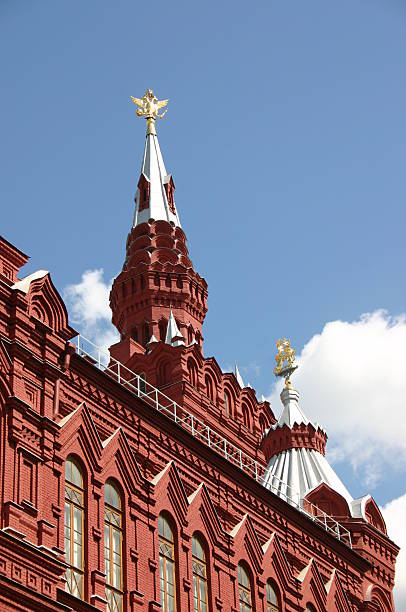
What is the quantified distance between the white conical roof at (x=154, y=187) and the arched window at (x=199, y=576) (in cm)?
3275

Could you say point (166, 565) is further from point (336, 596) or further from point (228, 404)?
point (228, 404)

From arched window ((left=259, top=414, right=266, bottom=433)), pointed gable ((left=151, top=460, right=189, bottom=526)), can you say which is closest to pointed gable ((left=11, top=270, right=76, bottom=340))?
pointed gable ((left=151, top=460, right=189, bottom=526))

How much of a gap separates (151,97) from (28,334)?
43.0 m

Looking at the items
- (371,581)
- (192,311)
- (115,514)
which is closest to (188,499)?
(115,514)

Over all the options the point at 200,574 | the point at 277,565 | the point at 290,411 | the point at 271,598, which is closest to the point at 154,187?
the point at 290,411

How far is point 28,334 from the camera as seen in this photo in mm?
28266

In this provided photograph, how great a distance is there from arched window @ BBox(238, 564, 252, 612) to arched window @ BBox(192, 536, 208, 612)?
164 cm

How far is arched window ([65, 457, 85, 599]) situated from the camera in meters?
26.7

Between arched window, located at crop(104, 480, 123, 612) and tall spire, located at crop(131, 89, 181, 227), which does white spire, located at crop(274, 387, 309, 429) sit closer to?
tall spire, located at crop(131, 89, 181, 227)

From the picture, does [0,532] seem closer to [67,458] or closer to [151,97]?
[67,458]

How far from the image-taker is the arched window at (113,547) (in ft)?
91.8

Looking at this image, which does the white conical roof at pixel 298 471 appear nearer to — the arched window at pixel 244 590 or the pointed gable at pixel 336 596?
the pointed gable at pixel 336 596

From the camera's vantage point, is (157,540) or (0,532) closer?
(0,532)

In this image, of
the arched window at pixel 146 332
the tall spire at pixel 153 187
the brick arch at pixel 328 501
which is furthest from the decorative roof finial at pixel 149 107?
the brick arch at pixel 328 501
